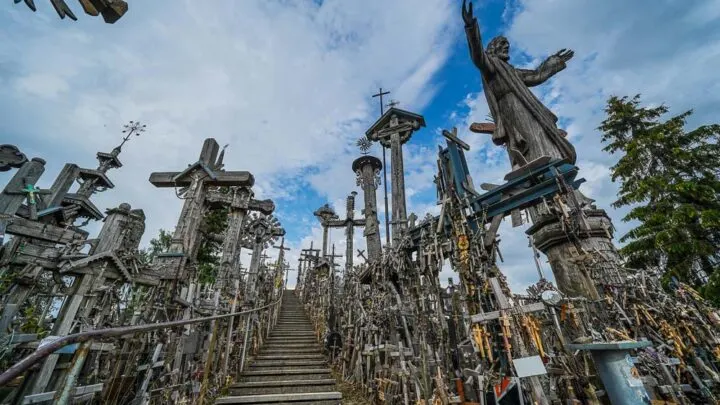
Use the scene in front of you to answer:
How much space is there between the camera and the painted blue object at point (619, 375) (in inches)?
94.0

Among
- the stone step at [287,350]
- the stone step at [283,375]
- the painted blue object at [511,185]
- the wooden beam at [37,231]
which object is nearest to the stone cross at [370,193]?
the stone step at [287,350]

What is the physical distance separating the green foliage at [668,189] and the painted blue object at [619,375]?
1132cm

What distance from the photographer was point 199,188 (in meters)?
6.35

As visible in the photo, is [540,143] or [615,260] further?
[540,143]

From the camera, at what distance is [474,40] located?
682 centimetres

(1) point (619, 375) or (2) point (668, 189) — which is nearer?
(1) point (619, 375)

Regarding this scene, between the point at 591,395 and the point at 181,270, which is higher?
the point at 181,270

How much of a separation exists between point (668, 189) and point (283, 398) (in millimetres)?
16668

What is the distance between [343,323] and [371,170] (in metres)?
8.59

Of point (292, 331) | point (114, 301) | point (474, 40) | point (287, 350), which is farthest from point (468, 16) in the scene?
point (292, 331)

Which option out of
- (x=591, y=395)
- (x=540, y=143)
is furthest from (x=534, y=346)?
(x=540, y=143)

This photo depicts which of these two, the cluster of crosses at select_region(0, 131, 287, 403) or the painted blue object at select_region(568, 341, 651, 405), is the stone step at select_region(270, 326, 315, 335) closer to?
the cluster of crosses at select_region(0, 131, 287, 403)

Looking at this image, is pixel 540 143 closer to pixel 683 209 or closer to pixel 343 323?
pixel 343 323

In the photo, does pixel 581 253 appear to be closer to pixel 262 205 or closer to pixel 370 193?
pixel 370 193
